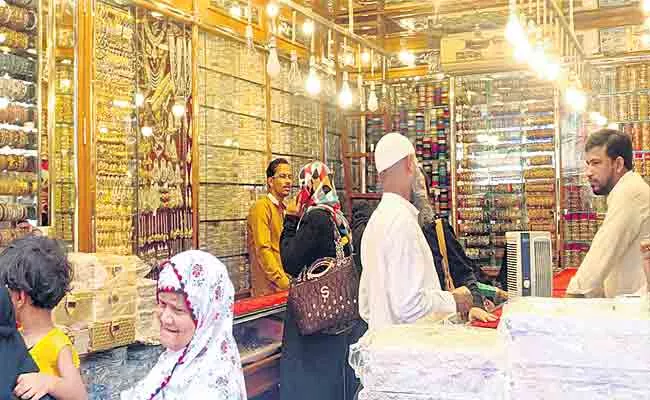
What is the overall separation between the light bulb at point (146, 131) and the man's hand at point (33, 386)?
3357 mm

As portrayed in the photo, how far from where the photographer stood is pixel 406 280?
8.55 feet

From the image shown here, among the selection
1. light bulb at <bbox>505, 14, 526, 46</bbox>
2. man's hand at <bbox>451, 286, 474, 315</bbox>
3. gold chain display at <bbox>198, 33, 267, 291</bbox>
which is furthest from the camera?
gold chain display at <bbox>198, 33, 267, 291</bbox>

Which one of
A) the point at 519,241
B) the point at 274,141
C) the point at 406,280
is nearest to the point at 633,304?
the point at 406,280

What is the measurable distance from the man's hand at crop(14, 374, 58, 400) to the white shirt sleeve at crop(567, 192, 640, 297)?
6.88ft

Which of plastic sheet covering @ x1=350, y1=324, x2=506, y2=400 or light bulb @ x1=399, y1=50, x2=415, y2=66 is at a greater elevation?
light bulb @ x1=399, y1=50, x2=415, y2=66

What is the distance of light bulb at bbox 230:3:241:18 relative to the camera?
6644 millimetres

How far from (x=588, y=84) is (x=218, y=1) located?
389 centimetres

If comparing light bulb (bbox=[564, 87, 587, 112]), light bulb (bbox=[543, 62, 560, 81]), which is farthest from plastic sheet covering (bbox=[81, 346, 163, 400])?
light bulb (bbox=[564, 87, 587, 112])

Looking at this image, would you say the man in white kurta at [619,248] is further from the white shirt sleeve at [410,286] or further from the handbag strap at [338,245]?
the handbag strap at [338,245]

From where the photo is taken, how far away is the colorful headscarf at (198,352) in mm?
1981

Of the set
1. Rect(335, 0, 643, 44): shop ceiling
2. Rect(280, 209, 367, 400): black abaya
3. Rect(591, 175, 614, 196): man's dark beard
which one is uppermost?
Rect(335, 0, 643, 44): shop ceiling

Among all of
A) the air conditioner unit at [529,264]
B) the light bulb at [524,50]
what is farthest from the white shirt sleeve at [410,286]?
the light bulb at [524,50]

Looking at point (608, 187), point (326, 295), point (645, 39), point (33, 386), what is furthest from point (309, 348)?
point (645, 39)

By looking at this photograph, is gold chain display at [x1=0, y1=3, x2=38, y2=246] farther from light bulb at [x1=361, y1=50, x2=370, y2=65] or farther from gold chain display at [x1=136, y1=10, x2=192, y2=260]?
light bulb at [x1=361, y1=50, x2=370, y2=65]
